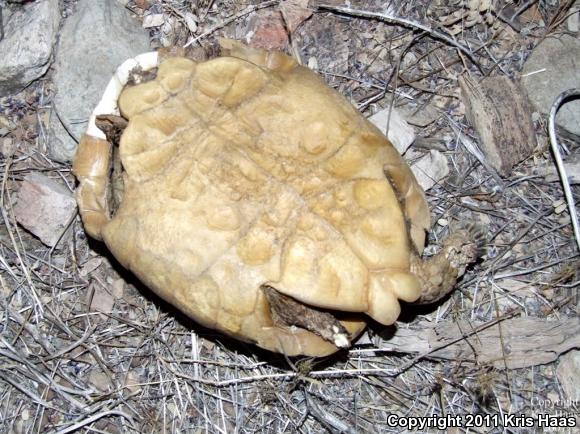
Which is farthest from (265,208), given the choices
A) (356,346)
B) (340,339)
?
(356,346)

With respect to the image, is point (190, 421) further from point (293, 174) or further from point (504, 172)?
point (504, 172)

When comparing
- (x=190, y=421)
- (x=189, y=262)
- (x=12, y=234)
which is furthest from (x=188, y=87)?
(x=190, y=421)

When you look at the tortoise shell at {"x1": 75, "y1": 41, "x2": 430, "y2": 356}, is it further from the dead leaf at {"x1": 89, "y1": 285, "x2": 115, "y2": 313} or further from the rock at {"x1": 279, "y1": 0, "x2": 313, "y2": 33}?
the rock at {"x1": 279, "y1": 0, "x2": 313, "y2": 33}

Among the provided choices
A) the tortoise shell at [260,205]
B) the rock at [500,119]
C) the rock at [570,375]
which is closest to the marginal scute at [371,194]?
the tortoise shell at [260,205]

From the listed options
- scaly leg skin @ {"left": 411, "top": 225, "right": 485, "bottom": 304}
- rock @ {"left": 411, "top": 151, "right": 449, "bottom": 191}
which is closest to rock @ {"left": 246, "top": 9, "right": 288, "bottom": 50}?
rock @ {"left": 411, "top": 151, "right": 449, "bottom": 191}

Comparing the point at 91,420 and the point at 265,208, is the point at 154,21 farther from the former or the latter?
the point at 91,420

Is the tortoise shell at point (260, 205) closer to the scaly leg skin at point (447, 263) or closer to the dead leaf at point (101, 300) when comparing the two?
the scaly leg skin at point (447, 263)
